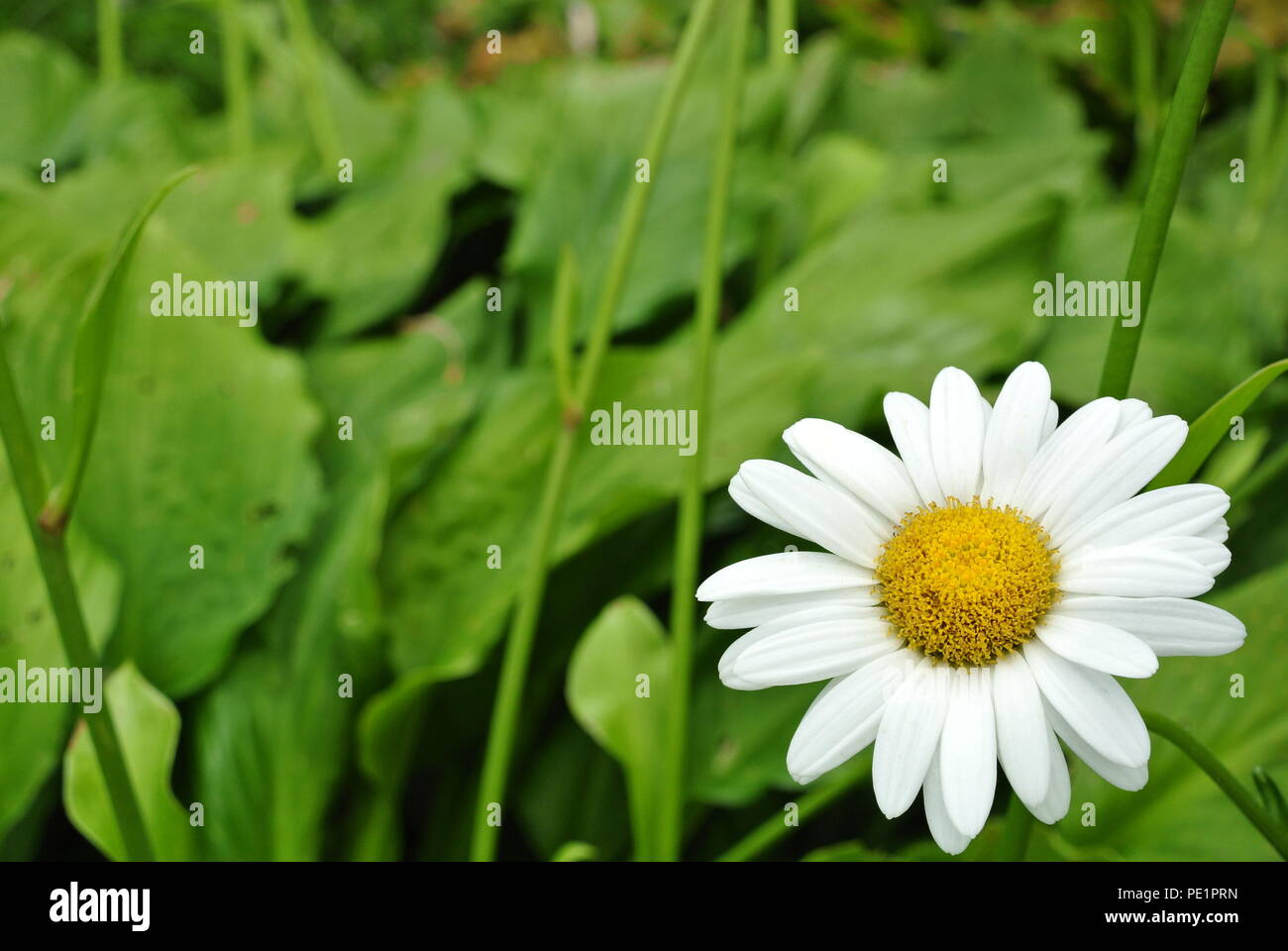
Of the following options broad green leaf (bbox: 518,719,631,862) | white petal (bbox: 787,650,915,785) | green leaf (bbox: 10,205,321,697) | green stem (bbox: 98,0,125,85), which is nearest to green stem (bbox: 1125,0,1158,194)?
broad green leaf (bbox: 518,719,631,862)

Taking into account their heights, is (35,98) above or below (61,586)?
Answer: above

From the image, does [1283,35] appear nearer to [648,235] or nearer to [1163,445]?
[648,235]

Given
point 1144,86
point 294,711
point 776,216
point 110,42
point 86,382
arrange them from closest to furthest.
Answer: point 86,382 → point 294,711 → point 776,216 → point 1144,86 → point 110,42

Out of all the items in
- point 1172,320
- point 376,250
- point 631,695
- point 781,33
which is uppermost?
point 781,33

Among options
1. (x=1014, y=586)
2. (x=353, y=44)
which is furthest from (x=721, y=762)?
(x=353, y=44)

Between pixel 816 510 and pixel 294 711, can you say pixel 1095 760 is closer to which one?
pixel 816 510

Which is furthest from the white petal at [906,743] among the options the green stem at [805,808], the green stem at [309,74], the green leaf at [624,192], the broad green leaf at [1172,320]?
the green stem at [309,74]

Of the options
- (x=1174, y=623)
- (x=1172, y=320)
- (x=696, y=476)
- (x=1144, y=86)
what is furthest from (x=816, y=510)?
(x=1144, y=86)
